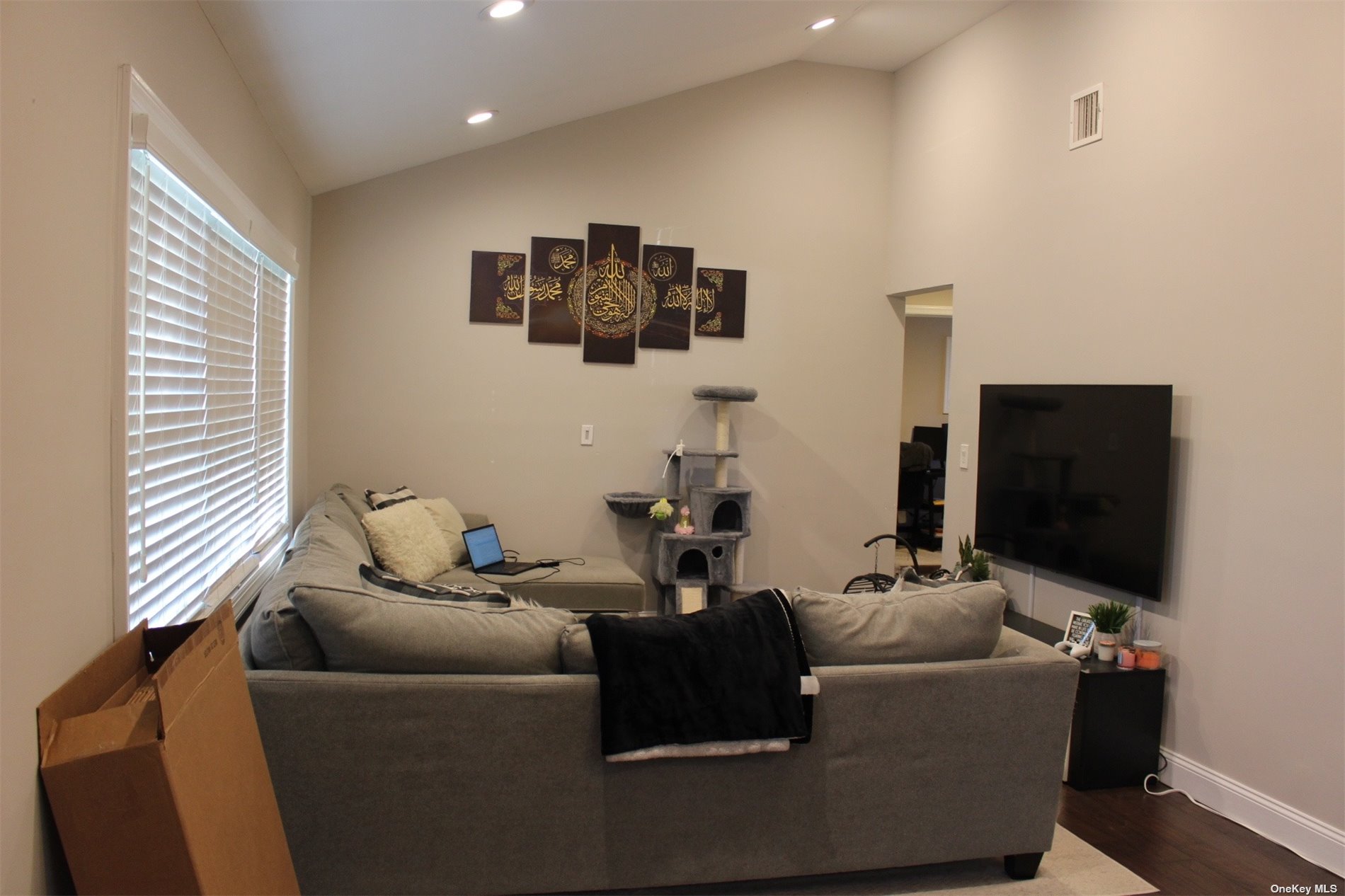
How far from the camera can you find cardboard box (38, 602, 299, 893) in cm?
134

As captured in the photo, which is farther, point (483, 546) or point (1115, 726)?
point (483, 546)

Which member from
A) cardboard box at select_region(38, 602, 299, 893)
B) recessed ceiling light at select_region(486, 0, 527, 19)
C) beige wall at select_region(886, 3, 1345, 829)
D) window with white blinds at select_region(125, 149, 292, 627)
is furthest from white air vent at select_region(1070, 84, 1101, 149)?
cardboard box at select_region(38, 602, 299, 893)

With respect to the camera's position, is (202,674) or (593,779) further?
(593,779)

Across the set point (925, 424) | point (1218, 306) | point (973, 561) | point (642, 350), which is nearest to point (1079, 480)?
point (973, 561)

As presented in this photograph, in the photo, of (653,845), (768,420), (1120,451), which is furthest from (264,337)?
(1120,451)

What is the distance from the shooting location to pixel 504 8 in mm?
2824

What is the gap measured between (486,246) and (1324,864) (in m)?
4.48

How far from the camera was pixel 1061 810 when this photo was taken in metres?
3.05

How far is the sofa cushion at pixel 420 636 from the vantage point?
6.82ft

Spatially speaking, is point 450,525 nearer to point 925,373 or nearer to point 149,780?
point 149,780

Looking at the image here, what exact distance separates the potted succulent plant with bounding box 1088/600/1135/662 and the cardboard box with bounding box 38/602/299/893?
116 inches

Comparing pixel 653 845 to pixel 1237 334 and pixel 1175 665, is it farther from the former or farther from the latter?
pixel 1237 334

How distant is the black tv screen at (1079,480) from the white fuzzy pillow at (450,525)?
260 cm

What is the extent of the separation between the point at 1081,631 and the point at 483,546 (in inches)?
110
